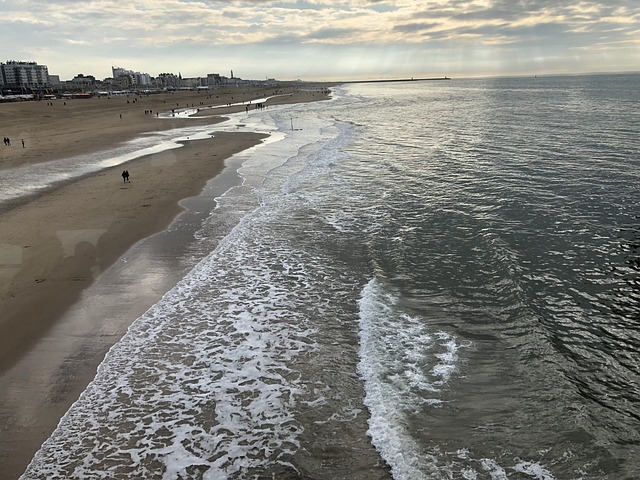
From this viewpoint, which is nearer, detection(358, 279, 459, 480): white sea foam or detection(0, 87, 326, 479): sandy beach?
detection(358, 279, 459, 480): white sea foam

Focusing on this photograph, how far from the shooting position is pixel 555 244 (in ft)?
44.0

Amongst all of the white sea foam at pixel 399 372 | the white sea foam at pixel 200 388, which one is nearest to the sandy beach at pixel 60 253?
the white sea foam at pixel 200 388

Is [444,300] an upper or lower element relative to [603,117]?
lower

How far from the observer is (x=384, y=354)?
827 cm

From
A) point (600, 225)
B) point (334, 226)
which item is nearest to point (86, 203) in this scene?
point (334, 226)

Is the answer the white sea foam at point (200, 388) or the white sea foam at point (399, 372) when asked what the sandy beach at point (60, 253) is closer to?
the white sea foam at point (200, 388)

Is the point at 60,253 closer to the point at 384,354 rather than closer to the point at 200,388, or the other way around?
the point at 200,388

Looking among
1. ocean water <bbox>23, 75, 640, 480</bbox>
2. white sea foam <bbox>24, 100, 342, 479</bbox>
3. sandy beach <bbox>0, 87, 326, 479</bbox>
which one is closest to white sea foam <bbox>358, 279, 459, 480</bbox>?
ocean water <bbox>23, 75, 640, 480</bbox>

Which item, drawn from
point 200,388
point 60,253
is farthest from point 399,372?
point 60,253

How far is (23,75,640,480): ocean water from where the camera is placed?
602 cm

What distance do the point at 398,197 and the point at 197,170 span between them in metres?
12.2

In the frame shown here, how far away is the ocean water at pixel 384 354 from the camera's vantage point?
237 inches

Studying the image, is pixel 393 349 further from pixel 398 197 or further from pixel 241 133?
pixel 241 133

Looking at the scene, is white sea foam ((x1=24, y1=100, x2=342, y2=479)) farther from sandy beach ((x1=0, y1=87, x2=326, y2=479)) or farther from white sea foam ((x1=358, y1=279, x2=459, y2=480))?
white sea foam ((x1=358, y1=279, x2=459, y2=480))
